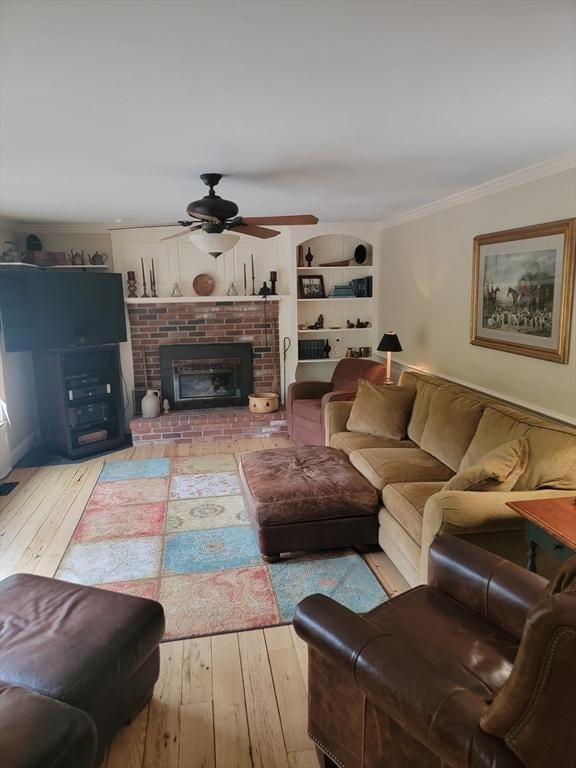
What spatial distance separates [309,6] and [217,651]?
8.12 feet

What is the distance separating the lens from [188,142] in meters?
2.46

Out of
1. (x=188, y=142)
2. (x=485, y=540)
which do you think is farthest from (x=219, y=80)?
(x=485, y=540)

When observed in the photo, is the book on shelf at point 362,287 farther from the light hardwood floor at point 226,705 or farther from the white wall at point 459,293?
the light hardwood floor at point 226,705

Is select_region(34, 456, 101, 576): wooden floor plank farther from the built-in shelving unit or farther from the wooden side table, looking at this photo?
the built-in shelving unit

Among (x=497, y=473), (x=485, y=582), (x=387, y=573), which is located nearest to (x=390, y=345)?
(x=387, y=573)

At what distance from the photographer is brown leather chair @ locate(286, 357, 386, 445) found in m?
4.80

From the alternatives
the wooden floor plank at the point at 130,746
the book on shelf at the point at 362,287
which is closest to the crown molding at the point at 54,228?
the book on shelf at the point at 362,287

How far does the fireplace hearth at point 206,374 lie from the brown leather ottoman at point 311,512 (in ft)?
Result: 9.64

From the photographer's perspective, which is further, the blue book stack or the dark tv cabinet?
the blue book stack

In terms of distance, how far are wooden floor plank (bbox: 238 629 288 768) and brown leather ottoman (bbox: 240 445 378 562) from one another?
622 millimetres

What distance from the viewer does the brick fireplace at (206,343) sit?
5.59 m

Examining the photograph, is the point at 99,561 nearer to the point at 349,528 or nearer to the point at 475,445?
the point at 349,528

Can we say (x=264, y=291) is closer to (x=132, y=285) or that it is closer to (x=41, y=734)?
(x=132, y=285)

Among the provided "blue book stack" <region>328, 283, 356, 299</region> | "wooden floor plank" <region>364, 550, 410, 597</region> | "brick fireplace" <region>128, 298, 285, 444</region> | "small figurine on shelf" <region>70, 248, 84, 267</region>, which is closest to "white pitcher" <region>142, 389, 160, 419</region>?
"brick fireplace" <region>128, 298, 285, 444</region>
